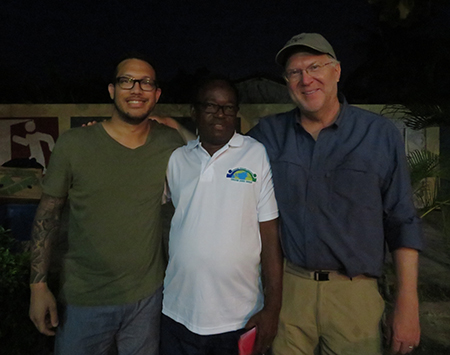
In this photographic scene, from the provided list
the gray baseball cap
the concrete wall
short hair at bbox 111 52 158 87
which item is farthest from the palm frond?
the concrete wall

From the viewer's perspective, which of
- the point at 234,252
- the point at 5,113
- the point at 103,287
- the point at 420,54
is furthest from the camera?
the point at 420,54

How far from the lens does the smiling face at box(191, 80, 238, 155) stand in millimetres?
2109

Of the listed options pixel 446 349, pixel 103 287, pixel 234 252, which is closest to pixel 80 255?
pixel 103 287

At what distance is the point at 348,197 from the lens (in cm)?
197

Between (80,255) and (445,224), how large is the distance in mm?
3482

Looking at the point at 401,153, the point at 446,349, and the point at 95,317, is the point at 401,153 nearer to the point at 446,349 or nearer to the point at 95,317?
the point at 95,317

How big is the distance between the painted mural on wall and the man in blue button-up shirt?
8403 mm

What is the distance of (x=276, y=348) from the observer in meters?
2.12

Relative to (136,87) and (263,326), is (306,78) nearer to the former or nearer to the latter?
(136,87)

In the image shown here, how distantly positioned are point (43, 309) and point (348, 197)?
6.31 ft

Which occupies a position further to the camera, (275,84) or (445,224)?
(275,84)

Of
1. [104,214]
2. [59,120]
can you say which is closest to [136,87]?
[104,214]

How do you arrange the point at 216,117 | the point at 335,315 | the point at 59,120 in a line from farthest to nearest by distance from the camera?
the point at 59,120 < the point at 216,117 < the point at 335,315

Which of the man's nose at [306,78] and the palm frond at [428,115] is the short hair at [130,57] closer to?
the man's nose at [306,78]
